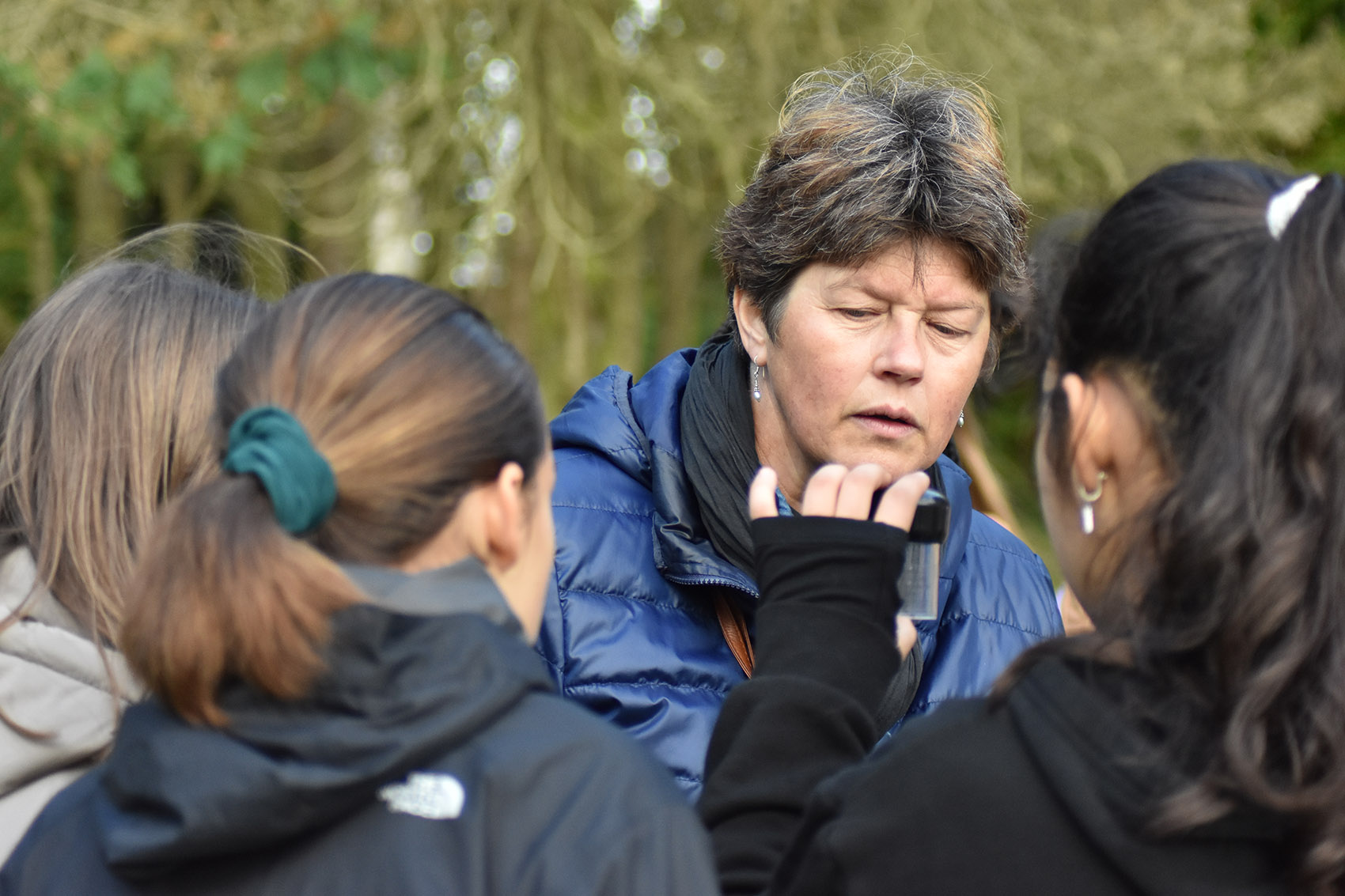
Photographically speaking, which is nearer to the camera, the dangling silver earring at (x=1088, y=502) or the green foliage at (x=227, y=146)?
the dangling silver earring at (x=1088, y=502)

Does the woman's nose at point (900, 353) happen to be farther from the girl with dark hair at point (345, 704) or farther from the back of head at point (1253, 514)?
the girl with dark hair at point (345, 704)

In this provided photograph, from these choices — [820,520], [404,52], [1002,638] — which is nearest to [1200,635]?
[820,520]

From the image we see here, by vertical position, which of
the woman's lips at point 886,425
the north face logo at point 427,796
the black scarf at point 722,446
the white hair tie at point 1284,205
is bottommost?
the north face logo at point 427,796

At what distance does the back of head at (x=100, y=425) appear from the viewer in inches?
66.3

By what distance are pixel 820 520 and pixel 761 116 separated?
5.28 metres

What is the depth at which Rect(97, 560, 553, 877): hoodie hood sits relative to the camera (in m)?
1.17

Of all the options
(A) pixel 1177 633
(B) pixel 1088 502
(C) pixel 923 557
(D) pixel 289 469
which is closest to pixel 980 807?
(A) pixel 1177 633

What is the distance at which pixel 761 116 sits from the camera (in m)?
6.50

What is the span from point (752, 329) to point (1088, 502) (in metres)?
1.04

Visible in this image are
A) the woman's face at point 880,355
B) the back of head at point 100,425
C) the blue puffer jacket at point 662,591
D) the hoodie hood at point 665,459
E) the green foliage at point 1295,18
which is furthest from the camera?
the green foliage at point 1295,18

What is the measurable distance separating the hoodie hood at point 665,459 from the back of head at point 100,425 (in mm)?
659

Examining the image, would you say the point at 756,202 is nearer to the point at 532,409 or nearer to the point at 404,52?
the point at 532,409

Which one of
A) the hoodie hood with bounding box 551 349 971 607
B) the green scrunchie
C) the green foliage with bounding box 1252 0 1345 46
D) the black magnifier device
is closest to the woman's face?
the hoodie hood with bounding box 551 349 971 607

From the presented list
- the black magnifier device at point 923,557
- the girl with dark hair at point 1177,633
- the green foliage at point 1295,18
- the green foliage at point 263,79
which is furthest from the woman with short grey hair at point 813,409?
the green foliage at point 1295,18
